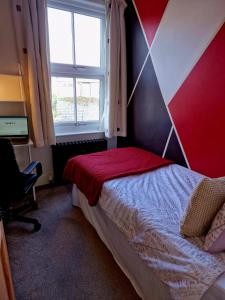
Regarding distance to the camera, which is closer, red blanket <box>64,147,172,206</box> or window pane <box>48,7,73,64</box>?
red blanket <box>64,147,172,206</box>

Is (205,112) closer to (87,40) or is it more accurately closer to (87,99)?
(87,99)

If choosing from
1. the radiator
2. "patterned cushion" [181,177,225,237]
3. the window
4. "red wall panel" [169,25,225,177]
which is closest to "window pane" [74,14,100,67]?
the window

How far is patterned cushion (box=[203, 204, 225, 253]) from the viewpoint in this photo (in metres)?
0.97

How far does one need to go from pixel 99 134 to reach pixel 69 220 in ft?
5.06

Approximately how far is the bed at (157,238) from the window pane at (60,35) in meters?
2.07

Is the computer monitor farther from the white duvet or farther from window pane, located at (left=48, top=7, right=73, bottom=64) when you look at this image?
the white duvet

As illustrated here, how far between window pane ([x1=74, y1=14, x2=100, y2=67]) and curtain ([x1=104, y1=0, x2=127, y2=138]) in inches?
10.1

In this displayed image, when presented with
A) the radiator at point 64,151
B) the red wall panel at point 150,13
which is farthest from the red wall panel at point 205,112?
the radiator at point 64,151

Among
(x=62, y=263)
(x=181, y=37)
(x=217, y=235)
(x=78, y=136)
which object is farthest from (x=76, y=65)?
(x=217, y=235)

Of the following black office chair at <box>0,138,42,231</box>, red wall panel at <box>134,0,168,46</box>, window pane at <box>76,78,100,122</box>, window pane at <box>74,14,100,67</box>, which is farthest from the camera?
window pane at <box>76,78,100,122</box>

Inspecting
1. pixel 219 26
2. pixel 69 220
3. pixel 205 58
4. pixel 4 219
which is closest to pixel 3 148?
pixel 4 219

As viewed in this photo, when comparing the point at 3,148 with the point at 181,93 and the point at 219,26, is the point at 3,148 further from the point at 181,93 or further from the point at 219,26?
the point at 219,26

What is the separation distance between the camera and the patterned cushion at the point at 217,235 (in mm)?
969

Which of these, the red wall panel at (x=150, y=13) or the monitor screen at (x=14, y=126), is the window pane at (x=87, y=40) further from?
the monitor screen at (x=14, y=126)
